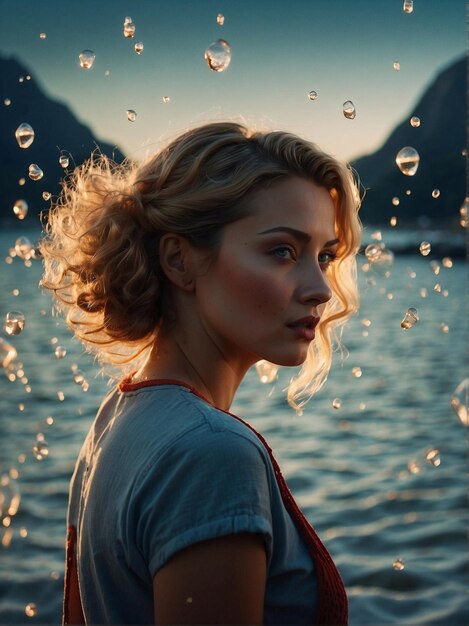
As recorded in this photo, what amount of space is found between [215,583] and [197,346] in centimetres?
62

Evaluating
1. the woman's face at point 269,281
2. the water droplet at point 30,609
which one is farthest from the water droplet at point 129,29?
the water droplet at point 30,609

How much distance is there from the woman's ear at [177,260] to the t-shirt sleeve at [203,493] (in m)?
A: 0.56

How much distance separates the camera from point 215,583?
1.37m

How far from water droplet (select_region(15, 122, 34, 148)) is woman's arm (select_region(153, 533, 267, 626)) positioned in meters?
1.94

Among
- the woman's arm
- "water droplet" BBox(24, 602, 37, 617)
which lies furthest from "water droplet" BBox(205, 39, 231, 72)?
"water droplet" BBox(24, 602, 37, 617)

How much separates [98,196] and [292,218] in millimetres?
639

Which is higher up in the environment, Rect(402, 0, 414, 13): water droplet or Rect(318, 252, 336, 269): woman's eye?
Rect(402, 0, 414, 13): water droplet

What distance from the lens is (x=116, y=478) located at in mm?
1571

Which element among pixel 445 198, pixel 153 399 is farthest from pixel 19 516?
pixel 445 198

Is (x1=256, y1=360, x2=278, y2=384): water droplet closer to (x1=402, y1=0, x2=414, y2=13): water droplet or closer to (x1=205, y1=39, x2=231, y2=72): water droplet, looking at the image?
(x1=205, y1=39, x2=231, y2=72): water droplet

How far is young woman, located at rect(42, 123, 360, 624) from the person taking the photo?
55.3 inches

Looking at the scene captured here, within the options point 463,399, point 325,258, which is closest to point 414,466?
point 463,399

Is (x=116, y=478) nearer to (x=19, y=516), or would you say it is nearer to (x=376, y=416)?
(x=19, y=516)

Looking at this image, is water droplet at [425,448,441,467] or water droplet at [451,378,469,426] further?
water droplet at [425,448,441,467]
